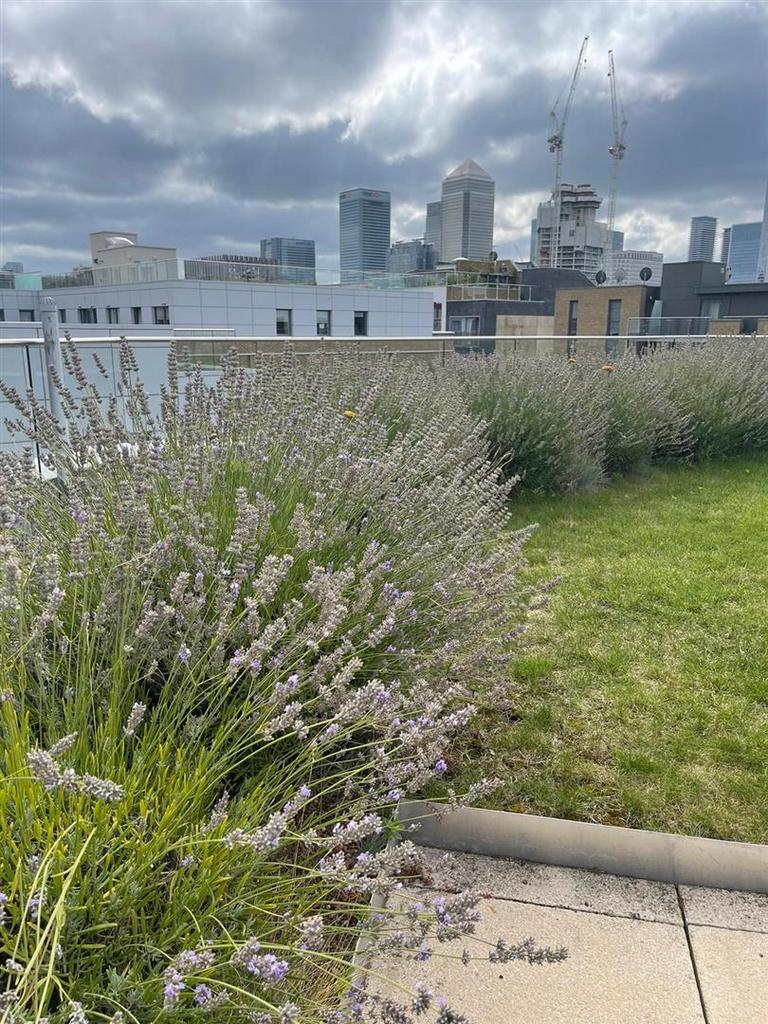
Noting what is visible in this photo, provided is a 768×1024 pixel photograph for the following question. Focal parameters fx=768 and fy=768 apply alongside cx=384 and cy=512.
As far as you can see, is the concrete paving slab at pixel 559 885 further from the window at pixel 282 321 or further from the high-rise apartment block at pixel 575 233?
the high-rise apartment block at pixel 575 233

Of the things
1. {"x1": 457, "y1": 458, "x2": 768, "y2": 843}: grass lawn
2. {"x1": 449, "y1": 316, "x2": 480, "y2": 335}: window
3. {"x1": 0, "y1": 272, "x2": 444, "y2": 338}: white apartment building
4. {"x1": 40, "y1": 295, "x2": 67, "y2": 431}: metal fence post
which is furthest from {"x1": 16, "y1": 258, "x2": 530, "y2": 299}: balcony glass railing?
{"x1": 457, "y1": 458, "x2": 768, "y2": 843}: grass lawn

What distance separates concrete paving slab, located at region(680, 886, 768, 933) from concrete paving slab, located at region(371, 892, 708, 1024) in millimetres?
114

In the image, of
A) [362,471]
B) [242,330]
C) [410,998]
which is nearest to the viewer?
[410,998]

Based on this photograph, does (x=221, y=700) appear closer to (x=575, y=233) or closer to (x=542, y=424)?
(x=542, y=424)

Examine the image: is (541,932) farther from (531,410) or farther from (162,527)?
(531,410)

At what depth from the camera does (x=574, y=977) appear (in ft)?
6.25

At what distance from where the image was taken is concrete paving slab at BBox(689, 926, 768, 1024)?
5.92 feet

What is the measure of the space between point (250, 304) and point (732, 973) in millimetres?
43887

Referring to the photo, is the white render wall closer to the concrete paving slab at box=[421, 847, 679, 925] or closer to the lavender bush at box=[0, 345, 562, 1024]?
the lavender bush at box=[0, 345, 562, 1024]

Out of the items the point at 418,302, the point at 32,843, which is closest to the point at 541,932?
the point at 32,843

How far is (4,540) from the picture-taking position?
6.26 feet

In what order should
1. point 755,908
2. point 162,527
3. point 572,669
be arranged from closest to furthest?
point 755,908 < point 162,527 < point 572,669

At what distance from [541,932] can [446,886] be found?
330 mm

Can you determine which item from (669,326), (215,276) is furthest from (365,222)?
(669,326)
